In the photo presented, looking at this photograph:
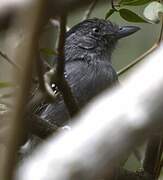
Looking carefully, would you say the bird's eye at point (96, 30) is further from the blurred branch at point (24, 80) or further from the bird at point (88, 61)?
the blurred branch at point (24, 80)

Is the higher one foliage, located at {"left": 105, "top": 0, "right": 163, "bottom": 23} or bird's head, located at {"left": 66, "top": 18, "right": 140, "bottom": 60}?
foliage, located at {"left": 105, "top": 0, "right": 163, "bottom": 23}

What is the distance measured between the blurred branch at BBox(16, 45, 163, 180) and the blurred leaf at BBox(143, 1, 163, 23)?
5.67ft

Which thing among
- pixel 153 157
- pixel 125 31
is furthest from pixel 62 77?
pixel 125 31

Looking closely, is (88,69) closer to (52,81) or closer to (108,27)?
(108,27)

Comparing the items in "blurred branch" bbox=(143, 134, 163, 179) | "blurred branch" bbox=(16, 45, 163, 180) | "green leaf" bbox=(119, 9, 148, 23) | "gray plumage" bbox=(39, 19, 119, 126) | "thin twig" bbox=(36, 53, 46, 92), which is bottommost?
"gray plumage" bbox=(39, 19, 119, 126)

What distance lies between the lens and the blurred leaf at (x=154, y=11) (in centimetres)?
244

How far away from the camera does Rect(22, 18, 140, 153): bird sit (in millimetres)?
3525

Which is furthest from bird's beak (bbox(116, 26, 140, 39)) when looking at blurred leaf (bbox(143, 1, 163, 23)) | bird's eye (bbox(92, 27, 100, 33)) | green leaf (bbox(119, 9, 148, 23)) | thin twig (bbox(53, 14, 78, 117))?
thin twig (bbox(53, 14, 78, 117))

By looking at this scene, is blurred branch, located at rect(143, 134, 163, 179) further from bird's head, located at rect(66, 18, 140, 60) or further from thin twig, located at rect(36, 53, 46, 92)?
bird's head, located at rect(66, 18, 140, 60)

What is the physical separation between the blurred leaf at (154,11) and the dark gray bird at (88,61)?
40.1 inches

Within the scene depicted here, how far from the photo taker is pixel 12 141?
2.07 ft

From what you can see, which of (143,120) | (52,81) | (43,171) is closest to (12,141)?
(43,171)

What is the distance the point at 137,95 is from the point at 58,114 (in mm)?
2786

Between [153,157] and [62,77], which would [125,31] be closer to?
[153,157]
